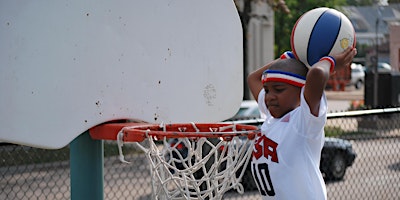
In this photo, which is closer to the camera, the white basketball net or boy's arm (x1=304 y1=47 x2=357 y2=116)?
boy's arm (x1=304 y1=47 x2=357 y2=116)

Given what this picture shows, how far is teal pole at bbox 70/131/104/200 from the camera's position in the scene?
448cm

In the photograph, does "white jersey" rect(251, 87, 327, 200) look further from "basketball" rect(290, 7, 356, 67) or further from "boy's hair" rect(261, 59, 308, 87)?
"basketball" rect(290, 7, 356, 67)

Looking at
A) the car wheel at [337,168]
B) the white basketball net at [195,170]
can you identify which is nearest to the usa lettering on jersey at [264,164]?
the white basketball net at [195,170]

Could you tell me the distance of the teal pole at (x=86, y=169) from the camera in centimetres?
448

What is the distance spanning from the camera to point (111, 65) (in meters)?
4.30

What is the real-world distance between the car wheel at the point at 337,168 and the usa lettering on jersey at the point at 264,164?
7147mm

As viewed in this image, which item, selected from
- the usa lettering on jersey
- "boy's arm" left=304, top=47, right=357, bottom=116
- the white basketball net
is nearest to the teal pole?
the white basketball net

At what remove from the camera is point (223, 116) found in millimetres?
4777

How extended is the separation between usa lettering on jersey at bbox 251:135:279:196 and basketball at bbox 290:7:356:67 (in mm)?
419

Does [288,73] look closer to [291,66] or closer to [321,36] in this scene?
[291,66]

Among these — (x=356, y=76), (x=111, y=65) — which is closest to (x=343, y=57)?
(x=111, y=65)

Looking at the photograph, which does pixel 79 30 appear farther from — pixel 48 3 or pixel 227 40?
pixel 227 40

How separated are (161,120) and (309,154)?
49.8 inches

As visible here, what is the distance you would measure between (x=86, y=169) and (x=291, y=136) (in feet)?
4.98
